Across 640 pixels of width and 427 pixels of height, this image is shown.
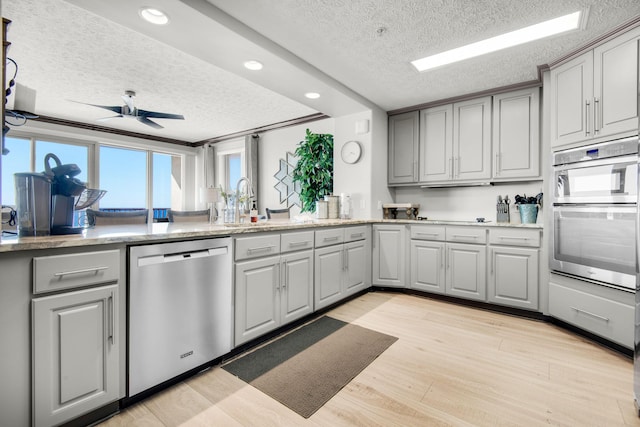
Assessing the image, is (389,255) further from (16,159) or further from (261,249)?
(16,159)

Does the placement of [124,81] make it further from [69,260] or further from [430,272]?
[430,272]

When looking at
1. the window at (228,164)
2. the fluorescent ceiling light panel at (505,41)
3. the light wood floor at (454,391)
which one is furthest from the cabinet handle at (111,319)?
the window at (228,164)

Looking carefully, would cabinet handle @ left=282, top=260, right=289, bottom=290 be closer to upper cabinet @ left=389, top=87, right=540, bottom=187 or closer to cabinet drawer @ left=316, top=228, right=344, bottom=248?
cabinet drawer @ left=316, top=228, right=344, bottom=248

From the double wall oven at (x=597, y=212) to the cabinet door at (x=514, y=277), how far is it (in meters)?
0.22

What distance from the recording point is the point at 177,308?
173cm

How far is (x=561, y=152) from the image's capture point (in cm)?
265

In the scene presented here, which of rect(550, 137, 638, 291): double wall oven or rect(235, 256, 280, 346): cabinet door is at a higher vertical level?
rect(550, 137, 638, 291): double wall oven

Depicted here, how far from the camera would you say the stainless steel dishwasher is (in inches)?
61.8

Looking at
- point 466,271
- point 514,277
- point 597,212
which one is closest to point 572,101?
point 597,212

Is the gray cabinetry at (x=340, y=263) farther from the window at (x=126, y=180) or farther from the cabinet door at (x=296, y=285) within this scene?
the window at (x=126, y=180)

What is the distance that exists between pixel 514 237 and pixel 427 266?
3.02 feet

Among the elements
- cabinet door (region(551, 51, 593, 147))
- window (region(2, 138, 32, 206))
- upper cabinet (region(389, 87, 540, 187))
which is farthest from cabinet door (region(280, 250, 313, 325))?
window (region(2, 138, 32, 206))

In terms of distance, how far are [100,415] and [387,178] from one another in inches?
144

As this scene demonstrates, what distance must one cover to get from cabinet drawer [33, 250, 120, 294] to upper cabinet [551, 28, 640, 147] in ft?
11.1
